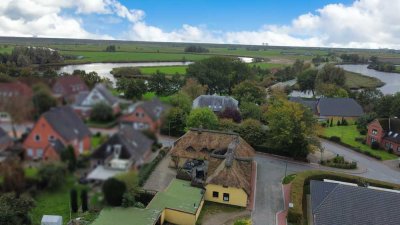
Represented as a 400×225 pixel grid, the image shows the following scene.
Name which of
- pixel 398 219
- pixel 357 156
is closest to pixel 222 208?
pixel 398 219

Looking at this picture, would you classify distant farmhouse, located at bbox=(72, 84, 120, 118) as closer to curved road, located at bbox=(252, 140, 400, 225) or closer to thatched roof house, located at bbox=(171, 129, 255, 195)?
thatched roof house, located at bbox=(171, 129, 255, 195)

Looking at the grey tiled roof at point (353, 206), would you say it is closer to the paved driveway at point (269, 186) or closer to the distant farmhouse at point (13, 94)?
the paved driveway at point (269, 186)

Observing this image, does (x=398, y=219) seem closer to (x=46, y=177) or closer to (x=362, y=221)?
(x=362, y=221)

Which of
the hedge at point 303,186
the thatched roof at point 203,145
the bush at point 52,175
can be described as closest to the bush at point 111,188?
the bush at point 52,175

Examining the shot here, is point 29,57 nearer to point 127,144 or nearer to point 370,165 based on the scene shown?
point 127,144

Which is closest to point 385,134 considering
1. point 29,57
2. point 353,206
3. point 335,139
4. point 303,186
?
point 335,139
